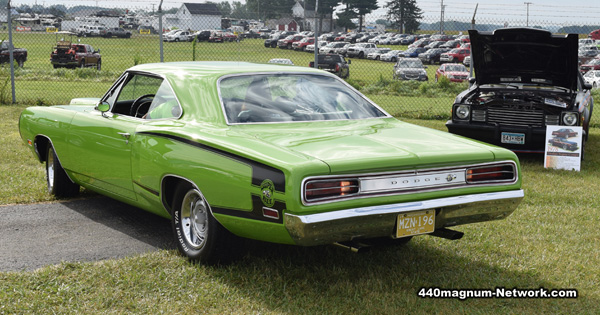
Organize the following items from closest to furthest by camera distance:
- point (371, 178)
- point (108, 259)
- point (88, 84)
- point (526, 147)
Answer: point (371, 178) → point (108, 259) → point (526, 147) → point (88, 84)

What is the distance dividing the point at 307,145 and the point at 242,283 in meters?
0.97

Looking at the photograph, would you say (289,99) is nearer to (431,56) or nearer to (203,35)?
(203,35)

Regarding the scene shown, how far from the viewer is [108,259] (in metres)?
4.72

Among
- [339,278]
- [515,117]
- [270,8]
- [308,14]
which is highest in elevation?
[270,8]

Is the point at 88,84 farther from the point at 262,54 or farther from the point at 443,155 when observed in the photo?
the point at 443,155

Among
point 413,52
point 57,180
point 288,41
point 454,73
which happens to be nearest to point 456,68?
point 454,73

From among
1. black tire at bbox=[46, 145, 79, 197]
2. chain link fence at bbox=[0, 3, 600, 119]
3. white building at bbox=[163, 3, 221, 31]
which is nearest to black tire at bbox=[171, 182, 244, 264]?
black tire at bbox=[46, 145, 79, 197]

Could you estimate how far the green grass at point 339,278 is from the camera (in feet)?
12.8

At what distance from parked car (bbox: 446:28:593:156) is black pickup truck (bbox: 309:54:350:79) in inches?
623

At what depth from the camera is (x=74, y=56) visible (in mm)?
30891

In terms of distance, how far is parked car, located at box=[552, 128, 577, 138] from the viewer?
8.70 m

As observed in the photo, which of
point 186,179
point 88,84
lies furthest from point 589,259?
point 88,84

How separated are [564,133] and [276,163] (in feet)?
20.2

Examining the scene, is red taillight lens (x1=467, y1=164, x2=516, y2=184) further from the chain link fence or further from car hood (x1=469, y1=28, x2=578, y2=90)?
the chain link fence
